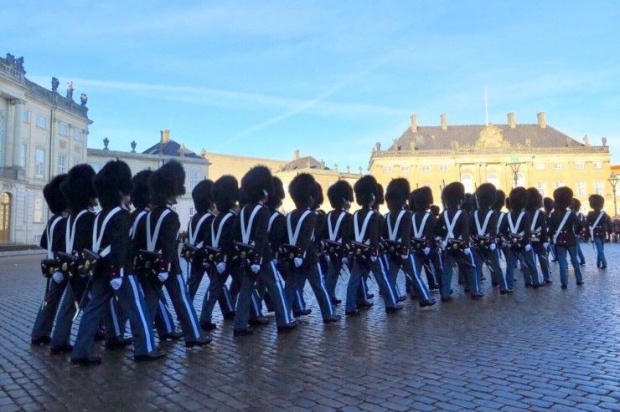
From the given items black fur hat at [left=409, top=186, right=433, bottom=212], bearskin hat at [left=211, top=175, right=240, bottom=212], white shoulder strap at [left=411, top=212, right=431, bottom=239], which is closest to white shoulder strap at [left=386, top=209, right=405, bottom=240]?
white shoulder strap at [left=411, top=212, right=431, bottom=239]

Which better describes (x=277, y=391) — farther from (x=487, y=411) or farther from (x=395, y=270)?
(x=395, y=270)

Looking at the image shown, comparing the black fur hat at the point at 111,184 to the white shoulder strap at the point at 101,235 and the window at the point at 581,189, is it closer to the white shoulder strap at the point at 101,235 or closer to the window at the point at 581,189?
the white shoulder strap at the point at 101,235

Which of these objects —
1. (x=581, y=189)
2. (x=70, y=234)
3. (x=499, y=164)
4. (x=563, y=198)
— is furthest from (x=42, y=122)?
(x=581, y=189)

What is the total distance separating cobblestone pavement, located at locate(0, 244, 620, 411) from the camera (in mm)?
4266

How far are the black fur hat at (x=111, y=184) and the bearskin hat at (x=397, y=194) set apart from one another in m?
5.29

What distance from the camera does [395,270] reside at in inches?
350

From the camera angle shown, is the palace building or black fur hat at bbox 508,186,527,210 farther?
the palace building

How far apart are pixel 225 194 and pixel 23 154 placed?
133 ft

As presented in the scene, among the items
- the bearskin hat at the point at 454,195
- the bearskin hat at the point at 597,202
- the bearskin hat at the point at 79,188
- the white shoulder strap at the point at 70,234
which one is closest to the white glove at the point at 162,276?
the white shoulder strap at the point at 70,234

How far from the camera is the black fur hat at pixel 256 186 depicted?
744cm

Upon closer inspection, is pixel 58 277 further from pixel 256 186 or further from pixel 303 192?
pixel 303 192

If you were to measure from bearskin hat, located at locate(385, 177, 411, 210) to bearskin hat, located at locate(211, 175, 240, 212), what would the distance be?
127 inches

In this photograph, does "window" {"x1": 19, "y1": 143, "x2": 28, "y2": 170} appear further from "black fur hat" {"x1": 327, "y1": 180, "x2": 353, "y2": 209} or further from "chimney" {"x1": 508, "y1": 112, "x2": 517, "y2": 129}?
"chimney" {"x1": 508, "y1": 112, "x2": 517, "y2": 129}

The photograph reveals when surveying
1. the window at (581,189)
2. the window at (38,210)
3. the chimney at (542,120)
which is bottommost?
the window at (38,210)
